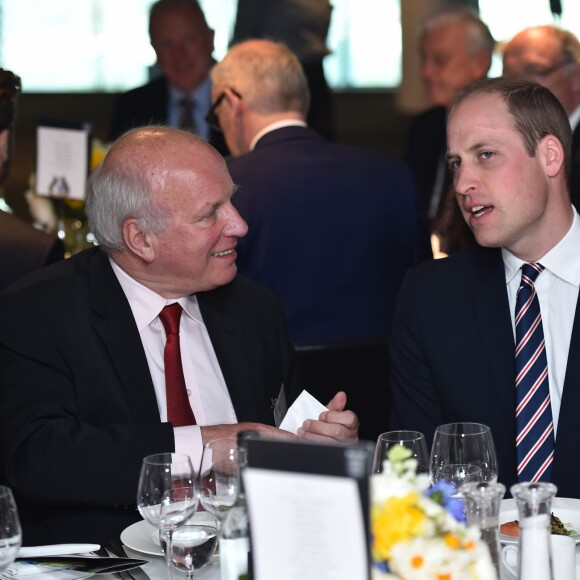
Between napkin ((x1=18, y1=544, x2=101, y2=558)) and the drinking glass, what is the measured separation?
64 centimetres

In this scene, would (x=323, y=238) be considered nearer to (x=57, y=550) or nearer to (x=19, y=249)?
(x=19, y=249)

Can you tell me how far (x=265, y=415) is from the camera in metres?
2.86

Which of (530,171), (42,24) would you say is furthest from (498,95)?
(42,24)

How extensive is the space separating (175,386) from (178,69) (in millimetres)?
3411

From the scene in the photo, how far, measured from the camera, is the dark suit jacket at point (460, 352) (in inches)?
105

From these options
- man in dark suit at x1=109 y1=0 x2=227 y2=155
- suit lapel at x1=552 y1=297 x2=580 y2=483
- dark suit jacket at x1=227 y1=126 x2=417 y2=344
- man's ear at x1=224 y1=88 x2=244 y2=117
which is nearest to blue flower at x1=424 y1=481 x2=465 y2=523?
suit lapel at x1=552 y1=297 x2=580 y2=483

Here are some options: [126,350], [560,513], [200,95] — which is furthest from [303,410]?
[200,95]

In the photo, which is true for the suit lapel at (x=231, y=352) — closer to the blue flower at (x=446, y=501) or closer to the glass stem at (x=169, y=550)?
the glass stem at (x=169, y=550)

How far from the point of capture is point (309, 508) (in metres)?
1.34

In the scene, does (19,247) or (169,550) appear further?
(19,247)

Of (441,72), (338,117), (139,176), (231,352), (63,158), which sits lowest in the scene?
(231,352)

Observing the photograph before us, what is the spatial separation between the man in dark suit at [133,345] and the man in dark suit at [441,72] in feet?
9.78

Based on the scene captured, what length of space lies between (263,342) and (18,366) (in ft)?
2.17

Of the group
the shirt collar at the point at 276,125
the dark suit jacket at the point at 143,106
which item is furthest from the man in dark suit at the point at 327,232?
the dark suit jacket at the point at 143,106
